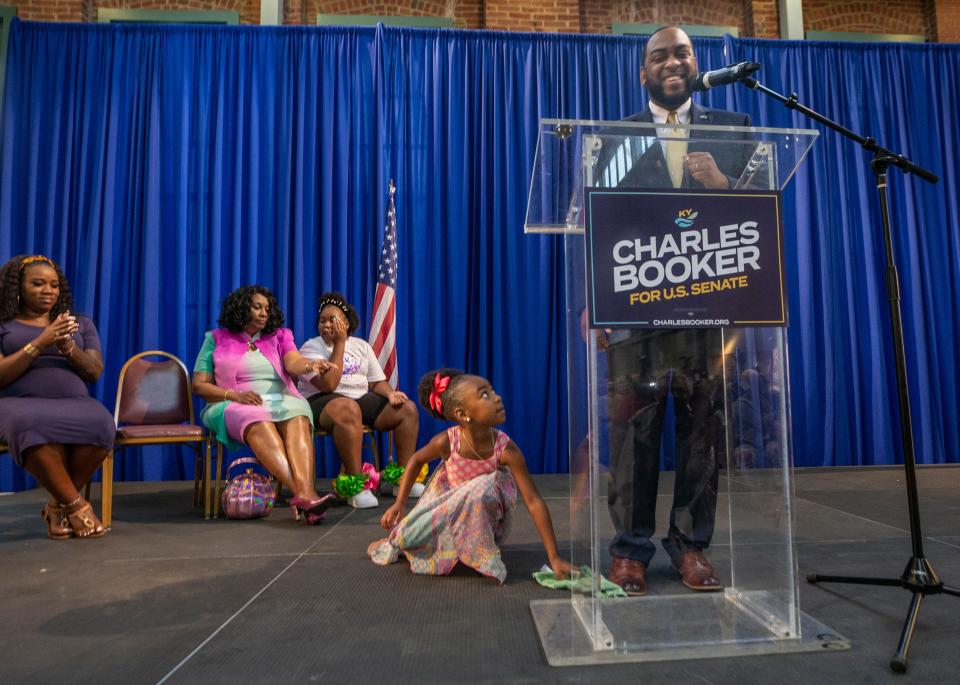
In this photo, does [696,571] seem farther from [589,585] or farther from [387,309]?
[387,309]

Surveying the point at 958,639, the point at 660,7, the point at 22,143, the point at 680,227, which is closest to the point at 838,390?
the point at 660,7

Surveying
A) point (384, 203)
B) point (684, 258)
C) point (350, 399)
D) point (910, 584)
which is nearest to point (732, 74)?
point (684, 258)

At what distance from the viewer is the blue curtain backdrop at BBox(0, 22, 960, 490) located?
4781 mm

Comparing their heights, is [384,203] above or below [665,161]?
above

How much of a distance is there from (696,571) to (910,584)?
52cm

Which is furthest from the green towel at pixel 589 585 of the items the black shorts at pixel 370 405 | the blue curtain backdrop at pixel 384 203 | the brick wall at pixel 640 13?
the brick wall at pixel 640 13

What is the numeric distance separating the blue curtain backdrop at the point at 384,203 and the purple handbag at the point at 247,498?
5.00 ft

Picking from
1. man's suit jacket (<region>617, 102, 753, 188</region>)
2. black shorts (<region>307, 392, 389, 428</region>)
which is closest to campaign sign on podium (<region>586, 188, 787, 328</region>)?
man's suit jacket (<region>617, 102, 753, 188</region>)

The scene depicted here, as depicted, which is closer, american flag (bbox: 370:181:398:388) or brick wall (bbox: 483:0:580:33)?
american flag (bbox: 370:181:398:388)

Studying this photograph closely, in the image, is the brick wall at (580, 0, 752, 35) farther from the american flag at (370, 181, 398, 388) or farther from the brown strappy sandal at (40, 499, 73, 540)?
the brown strappy sandal at (40, 499, 73, 540)

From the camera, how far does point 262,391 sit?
3.35m

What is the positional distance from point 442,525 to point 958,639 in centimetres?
132

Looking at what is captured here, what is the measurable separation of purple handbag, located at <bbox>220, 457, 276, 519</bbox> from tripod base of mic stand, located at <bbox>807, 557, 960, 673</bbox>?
92.0 inches

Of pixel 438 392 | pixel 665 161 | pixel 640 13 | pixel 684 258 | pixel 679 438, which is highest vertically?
pixel 640 13
